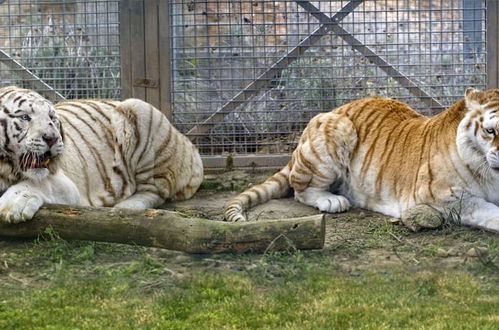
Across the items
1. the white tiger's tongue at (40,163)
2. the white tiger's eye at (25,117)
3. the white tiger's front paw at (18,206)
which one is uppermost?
the white tiger's eye at (25,117)

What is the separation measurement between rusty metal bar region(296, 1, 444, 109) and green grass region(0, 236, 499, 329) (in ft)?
9.04

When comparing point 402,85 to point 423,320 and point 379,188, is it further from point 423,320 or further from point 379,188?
point 423,320

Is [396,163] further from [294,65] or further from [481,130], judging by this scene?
[294,65]

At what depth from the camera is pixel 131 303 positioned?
457cm

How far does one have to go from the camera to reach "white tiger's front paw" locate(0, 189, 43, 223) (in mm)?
5500

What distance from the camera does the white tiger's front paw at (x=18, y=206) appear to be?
18.0 feet

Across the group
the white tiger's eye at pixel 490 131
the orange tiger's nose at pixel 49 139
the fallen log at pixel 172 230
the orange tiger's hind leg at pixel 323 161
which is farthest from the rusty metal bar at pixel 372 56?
the fallen log at pixel 172 230

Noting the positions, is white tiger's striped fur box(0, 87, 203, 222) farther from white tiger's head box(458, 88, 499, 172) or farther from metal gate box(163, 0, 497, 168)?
white tiger's head box(458, 88, 499, 172)

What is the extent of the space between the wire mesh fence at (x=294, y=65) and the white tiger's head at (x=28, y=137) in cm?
221

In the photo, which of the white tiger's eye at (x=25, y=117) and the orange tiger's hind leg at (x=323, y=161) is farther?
the orange tiger's hind leg at (x=323, y=161)

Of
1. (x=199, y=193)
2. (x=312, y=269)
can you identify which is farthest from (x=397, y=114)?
(x=312, y=269)

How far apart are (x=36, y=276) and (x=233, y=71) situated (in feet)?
10.9

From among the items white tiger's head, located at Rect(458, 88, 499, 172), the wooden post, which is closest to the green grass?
white tiger's head, located at Rect(458, 88, 499, 172)

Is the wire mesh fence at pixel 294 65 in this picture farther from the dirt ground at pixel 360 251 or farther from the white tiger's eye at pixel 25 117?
the white tiger's eye at pixel 25 117
